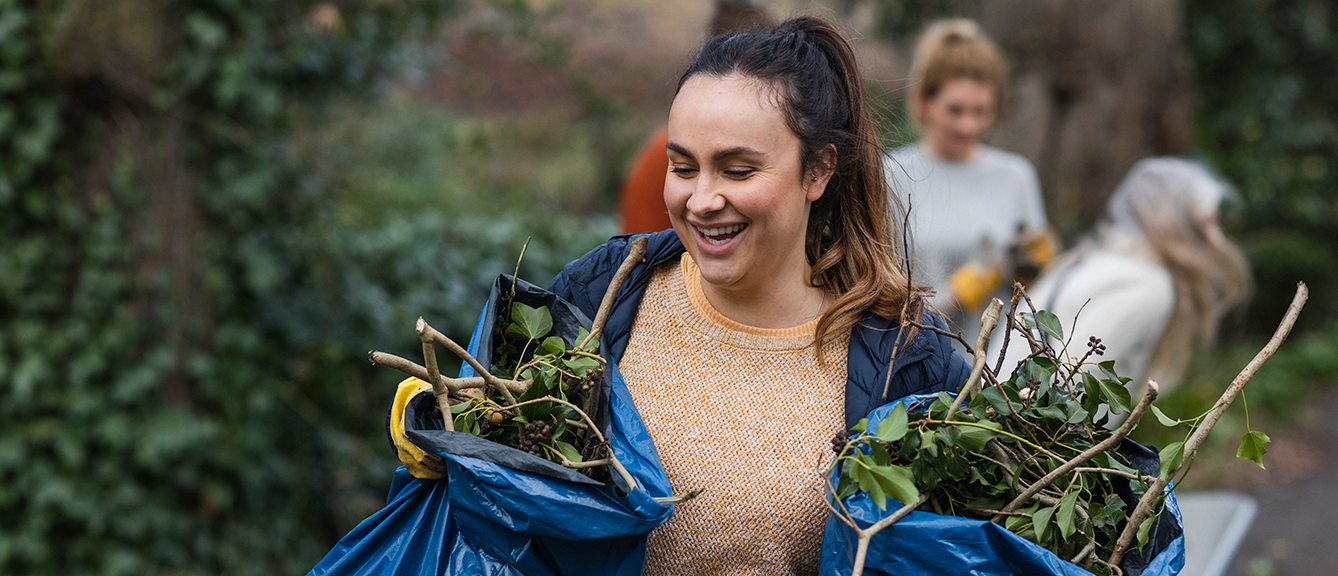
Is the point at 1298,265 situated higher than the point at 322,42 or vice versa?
the point at 322,42

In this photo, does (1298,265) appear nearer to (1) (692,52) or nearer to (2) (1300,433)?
(2) (1300,433)

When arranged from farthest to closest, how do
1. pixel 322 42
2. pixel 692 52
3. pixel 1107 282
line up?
pixel 322 42
pixel 1107 282
pixel 692 52

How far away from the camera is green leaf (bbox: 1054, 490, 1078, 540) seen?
1.35 m

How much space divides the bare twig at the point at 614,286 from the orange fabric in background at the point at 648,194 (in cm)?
116

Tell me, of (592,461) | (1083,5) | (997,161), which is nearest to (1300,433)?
(1083,5)

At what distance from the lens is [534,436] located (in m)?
1.46

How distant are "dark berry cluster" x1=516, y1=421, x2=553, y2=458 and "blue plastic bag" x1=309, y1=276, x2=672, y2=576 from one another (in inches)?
1.8

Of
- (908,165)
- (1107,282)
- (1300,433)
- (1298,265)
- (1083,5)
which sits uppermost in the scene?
(1083,5)

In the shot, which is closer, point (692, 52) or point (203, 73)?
point (692, 52)

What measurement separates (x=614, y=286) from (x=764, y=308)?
277mm

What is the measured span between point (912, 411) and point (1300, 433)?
22.3ft

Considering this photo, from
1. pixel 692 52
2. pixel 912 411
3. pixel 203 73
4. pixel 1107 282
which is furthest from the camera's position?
→ pixel 203 73

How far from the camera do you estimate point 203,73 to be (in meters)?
3.24

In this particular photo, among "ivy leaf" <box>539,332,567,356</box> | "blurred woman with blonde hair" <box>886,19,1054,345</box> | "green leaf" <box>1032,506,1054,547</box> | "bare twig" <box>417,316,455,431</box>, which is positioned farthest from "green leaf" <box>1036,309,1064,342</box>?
"blurred woman with blonde hair" <box>886,19,1054,345</box>
